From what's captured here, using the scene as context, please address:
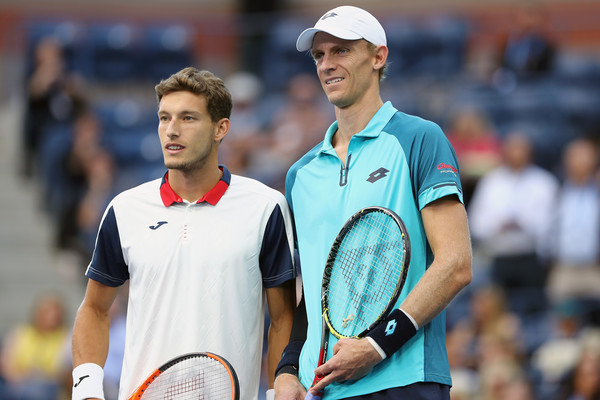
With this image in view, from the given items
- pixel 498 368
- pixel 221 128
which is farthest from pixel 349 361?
pixel 498 368

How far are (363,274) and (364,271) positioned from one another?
0.04 ft

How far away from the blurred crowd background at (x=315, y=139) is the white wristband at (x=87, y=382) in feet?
13.3

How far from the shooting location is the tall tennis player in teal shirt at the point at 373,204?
3629mm

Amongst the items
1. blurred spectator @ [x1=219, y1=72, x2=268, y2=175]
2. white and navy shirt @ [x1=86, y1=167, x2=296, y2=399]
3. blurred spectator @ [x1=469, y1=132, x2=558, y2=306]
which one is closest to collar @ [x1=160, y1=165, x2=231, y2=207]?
white and navy shirt @ [x1=86, y1=167, x2=296, y2=399]

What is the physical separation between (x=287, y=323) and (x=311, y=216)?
1.71 ft

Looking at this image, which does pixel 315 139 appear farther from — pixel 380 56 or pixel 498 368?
pixel 380 56

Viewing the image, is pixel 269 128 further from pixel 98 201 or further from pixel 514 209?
pixel 514 209

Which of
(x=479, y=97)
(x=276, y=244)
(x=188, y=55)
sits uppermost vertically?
(x=188, y=55)

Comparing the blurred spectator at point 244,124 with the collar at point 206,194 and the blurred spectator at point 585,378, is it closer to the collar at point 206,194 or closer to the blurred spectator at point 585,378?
the blurred spectator at point 585,378

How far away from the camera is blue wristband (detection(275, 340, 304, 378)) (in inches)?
156

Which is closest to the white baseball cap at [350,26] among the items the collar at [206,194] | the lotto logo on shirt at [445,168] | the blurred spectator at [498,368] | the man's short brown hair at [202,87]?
the man's short brown hair at [202,87]

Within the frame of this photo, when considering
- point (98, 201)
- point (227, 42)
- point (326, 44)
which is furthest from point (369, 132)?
point (227, 42)

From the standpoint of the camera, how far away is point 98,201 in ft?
34.7

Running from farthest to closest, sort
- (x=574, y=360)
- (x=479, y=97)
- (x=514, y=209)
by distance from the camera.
Answer: (x=479, y=97), (x=514, y=209), (x=574, y=360)
